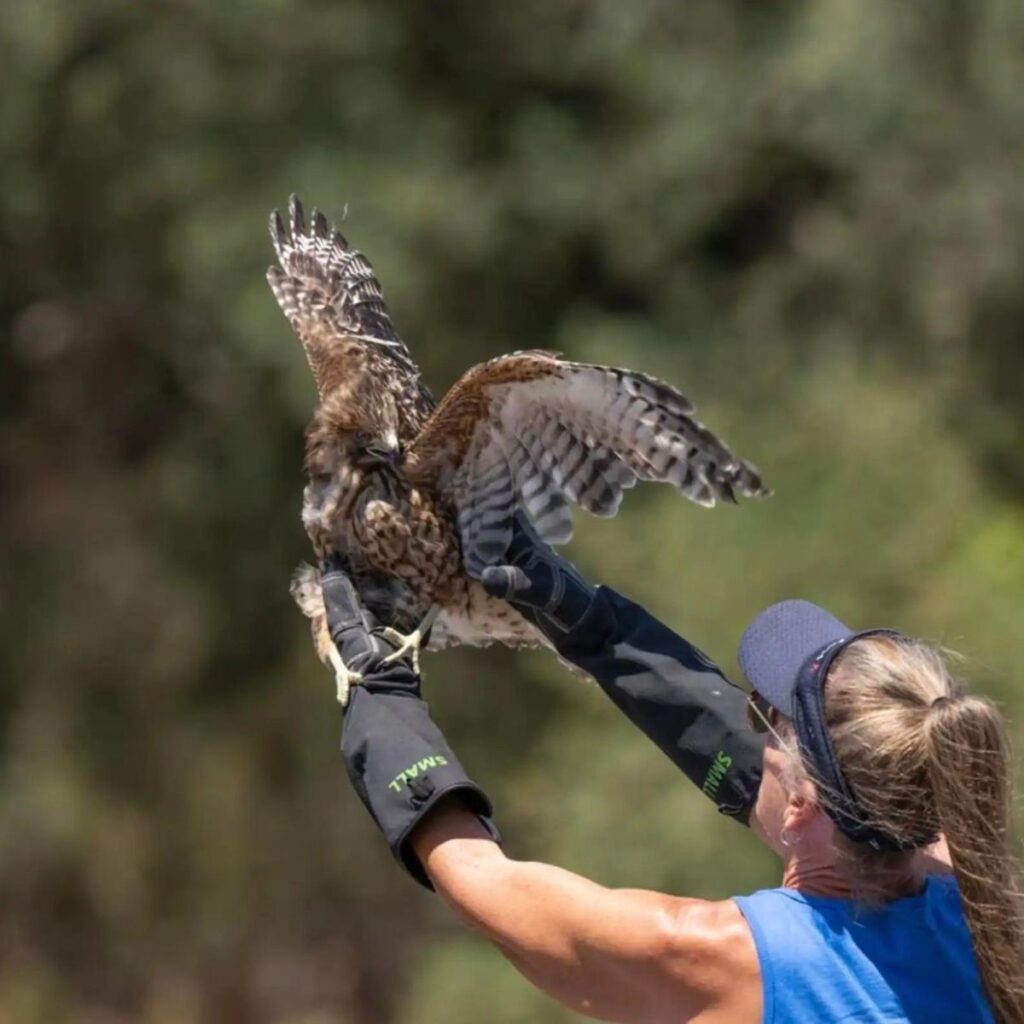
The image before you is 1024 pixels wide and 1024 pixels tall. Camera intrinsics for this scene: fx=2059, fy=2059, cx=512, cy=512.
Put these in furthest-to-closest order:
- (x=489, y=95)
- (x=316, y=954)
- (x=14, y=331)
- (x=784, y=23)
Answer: (x=316, y=954)
(x=14, y=331)
(x=489, y=95)
(x=784, y=23)

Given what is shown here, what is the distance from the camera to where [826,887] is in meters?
2.31

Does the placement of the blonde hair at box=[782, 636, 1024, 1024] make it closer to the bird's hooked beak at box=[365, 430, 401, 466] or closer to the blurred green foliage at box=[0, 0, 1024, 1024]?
the bird's hooked beak at box=[365, 430, 401, 466]

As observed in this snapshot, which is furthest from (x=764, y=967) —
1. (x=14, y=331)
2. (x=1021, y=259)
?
(x=14, y=331)

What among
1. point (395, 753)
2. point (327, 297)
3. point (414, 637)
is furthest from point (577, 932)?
point (327, 297)

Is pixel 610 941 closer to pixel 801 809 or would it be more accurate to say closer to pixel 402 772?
pixel 801 809

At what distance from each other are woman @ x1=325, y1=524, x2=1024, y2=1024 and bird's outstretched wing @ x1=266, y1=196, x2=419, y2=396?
6.07 feet

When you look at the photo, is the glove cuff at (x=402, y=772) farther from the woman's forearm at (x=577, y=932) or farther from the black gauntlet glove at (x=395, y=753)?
the woman's forearm at (x=577, y=932)

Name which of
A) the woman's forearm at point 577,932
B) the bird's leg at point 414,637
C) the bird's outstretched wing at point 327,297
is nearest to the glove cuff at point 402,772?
the woman's forearm at point 577,932

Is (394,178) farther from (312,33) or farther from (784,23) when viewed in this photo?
(784,23)

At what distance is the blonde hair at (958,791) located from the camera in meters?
2.19

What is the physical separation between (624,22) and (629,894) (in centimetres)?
765

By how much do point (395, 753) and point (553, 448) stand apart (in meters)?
1.08

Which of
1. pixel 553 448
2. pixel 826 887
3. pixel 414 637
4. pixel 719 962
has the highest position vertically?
pixel 553 448

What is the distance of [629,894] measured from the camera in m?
2.26
